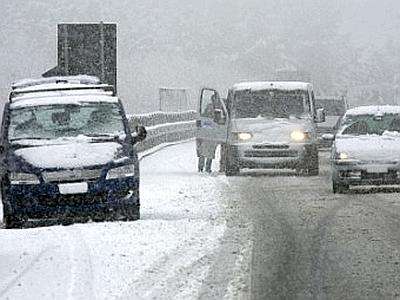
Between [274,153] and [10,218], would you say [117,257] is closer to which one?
[10,218]

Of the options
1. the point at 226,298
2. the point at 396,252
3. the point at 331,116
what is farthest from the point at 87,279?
the point at 331,116

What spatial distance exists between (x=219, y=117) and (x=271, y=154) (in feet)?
4.80

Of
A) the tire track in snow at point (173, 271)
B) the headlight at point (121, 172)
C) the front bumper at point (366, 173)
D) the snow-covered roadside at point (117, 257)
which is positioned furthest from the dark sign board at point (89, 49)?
the tire track in snow at point (173, 271)

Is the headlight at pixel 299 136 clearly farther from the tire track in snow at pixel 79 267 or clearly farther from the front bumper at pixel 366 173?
the tire track in snow at pixel 79 267

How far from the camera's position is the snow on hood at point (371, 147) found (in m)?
19.5

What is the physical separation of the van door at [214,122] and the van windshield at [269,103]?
309mm

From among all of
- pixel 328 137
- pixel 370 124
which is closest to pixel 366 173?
pixel 328 137

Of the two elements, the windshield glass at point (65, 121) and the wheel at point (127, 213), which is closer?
the wheel at point (127, 213)

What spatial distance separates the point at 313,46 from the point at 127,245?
109686 mm

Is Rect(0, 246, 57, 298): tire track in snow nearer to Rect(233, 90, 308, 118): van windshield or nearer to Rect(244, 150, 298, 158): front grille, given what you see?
Rect(244, 150, 298, 158): front grille

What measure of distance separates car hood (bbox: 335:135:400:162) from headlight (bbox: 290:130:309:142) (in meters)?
4.21

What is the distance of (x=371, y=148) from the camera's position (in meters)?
19.6

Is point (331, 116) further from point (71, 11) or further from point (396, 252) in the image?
point (71, 11)

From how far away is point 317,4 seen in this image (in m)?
126
